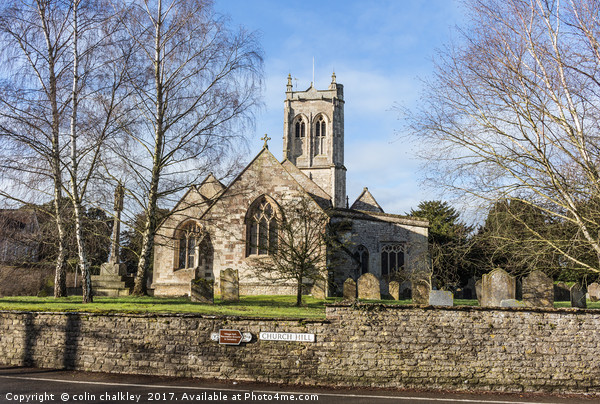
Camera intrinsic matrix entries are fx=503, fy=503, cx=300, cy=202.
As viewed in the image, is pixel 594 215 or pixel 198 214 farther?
pixel 198 214

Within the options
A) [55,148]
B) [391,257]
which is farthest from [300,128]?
[55,148]

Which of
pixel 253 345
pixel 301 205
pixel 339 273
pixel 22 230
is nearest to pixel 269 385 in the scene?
pixel 253 345

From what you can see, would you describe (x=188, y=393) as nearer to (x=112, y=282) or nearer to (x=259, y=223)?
(x=112, y=282)

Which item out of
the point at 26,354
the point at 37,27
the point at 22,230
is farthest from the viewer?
the point at 22,230

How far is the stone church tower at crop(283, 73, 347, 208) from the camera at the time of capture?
1839 inches

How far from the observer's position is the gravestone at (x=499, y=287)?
598 inches

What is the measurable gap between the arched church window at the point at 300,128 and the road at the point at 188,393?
39305 mm

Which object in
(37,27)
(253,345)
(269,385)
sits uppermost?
(37,27)

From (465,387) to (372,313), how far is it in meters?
2.43

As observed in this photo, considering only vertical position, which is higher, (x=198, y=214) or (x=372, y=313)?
(x=198, y=214)

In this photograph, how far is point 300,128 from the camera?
4906cm

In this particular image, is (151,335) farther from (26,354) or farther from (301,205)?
(301,205)

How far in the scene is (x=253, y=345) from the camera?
36.4 feet

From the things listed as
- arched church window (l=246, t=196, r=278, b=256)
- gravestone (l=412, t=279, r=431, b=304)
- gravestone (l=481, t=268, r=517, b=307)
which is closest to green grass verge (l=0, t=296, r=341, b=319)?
gravestone (l=412, t=279, r=431, b=304)
